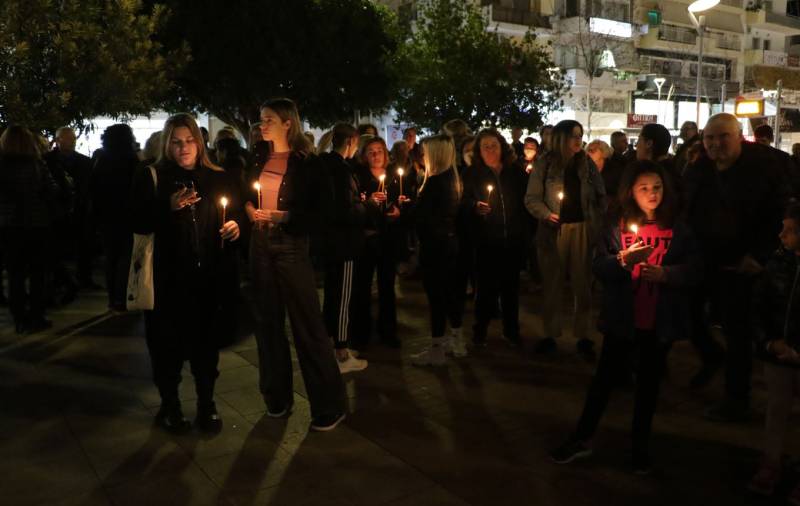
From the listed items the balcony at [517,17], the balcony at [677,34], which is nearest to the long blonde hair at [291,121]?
the balcony at [517,17]

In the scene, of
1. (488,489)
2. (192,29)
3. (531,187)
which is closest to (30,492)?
(488,489)

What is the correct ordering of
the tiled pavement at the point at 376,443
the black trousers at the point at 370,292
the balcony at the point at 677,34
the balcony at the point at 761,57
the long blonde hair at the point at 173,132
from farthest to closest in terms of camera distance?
the balcony at the point at 761,57, the balcony at the point at 677,34, the black trousers at the point at 370,292, the long blonde hair at the point at 173,132, the tiled pavement at the point at 376,443

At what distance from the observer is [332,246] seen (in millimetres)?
6293

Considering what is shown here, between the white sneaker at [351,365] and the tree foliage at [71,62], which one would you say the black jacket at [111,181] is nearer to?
the tree foliage at [71,62]

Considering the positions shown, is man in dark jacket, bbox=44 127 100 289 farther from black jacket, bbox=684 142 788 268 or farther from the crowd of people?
black jacket, bbox=684 142 788 268

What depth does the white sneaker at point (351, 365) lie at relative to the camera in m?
6.53

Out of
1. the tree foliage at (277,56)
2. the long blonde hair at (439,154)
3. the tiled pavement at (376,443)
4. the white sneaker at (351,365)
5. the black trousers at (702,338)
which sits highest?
the tree foliage at (277,56)

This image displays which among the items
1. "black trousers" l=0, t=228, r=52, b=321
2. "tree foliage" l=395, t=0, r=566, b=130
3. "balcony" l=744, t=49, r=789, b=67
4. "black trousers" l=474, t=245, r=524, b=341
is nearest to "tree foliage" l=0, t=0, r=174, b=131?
"black trousers" l=0, t=228, r=52, b=321

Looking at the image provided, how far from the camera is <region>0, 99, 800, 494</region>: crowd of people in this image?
4387 mm

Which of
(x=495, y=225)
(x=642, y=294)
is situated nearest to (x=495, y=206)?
(x=495, y=225)

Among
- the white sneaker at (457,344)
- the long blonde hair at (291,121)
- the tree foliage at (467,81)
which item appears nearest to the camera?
the long blonde hair at (291,121)

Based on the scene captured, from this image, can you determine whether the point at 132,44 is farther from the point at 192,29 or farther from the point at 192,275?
the point at 192,275

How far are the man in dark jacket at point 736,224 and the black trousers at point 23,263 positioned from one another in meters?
6.37

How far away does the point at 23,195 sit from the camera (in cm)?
759
